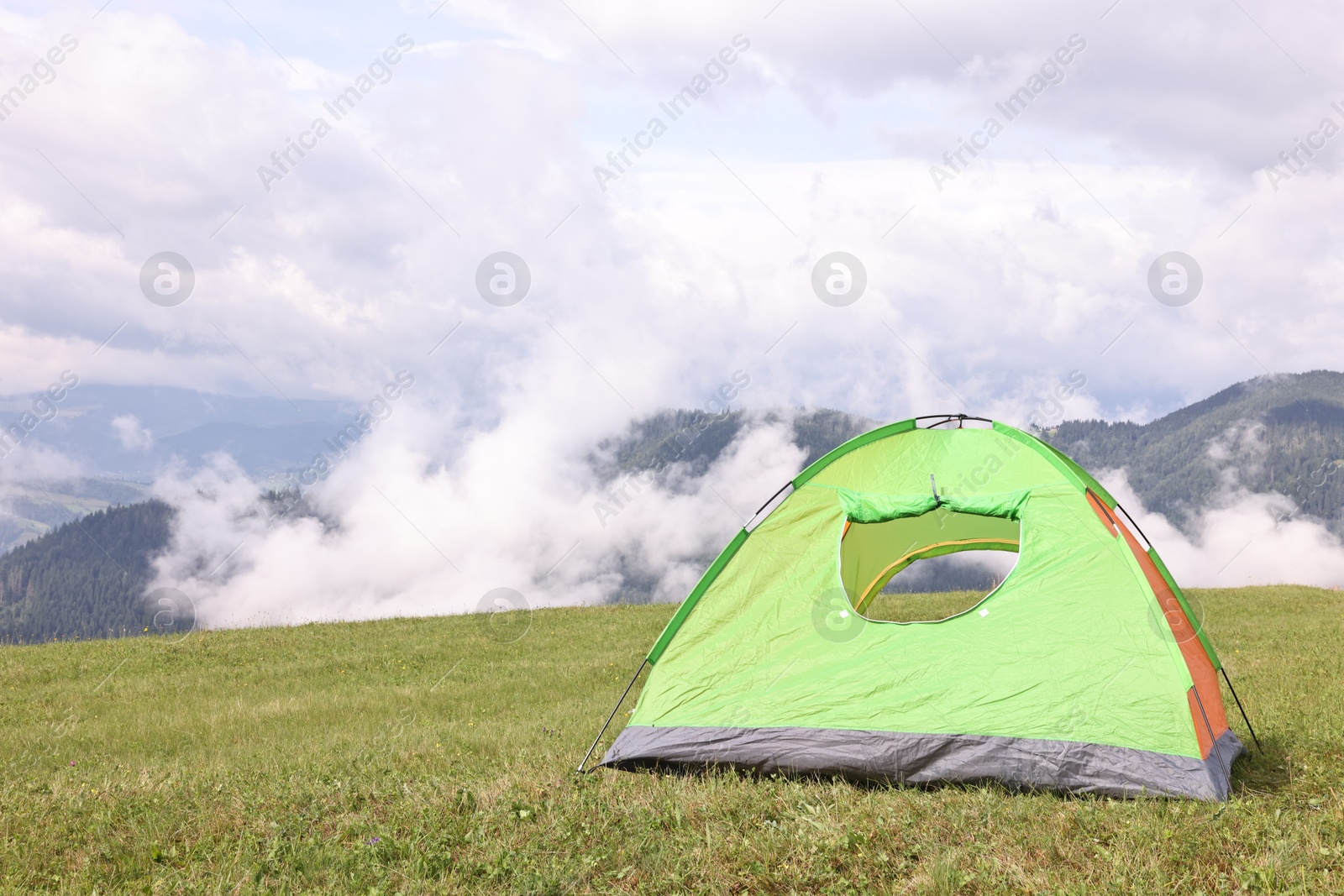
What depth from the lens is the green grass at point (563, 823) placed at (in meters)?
5.71

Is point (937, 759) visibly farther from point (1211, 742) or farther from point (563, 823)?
point (563, 823)

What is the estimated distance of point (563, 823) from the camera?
6.59 m

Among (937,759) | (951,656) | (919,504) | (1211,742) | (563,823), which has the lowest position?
(1211,742)

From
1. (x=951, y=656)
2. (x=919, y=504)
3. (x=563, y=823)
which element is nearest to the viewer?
(x=563, y=823)

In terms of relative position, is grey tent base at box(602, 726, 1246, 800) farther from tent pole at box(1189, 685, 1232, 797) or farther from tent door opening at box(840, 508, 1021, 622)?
tent door opening at box(840, 508, 1021, 622)

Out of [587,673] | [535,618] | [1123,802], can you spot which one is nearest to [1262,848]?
[1123,802]

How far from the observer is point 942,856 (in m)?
5.80

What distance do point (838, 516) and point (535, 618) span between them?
14.5m

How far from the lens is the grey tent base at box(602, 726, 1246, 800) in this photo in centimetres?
711

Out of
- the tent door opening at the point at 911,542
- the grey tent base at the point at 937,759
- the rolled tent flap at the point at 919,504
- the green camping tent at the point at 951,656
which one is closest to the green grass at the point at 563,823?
the grey tent base at the point at 937,759

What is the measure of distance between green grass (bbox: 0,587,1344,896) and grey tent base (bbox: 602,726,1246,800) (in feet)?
0.55

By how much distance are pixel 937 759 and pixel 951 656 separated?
3.26 ft

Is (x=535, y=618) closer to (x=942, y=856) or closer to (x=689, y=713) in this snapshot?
(x=689, y=713)

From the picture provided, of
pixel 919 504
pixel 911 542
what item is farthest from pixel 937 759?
pixel 911 542
